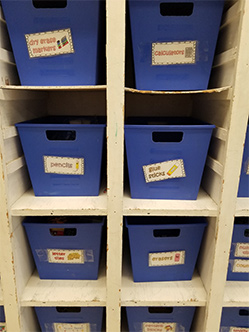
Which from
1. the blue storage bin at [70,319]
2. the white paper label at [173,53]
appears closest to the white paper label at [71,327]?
the blue storage bin at [70,319]

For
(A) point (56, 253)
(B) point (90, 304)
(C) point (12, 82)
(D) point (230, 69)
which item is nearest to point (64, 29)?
(C) point (12, 82)

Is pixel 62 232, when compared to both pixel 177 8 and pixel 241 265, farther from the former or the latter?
pixel 177 8

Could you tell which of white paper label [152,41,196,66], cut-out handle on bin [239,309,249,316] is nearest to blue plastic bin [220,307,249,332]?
cut-out handle on bin [239,309,249,316]

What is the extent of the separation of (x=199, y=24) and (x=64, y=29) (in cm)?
44

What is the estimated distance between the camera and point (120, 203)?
35.9 inches

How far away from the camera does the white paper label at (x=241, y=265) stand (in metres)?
1.11

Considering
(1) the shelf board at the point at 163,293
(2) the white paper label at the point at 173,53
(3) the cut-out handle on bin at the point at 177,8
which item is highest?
(3) the cut-out handle on bin at the point at 177,8

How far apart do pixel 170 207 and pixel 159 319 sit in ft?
1.80

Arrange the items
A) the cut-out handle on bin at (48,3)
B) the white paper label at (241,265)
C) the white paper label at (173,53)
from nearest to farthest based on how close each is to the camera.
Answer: the white paper label at (173,53)
the cut-out handle on bin at (48,3)
the white paper label at (241,265)

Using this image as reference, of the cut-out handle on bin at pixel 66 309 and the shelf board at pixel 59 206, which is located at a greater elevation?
the shelf board at pixel 59 206

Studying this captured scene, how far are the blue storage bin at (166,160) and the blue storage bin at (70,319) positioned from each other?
1.83 ft

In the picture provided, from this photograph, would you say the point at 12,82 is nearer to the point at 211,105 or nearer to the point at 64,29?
the point at 64,29

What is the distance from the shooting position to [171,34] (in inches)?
34.8

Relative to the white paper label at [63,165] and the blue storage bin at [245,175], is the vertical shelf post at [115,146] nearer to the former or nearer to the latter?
the white paper label at [63,165]
